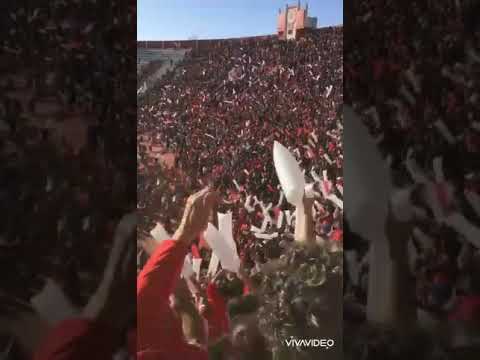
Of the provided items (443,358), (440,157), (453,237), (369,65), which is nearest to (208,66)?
(369,65)

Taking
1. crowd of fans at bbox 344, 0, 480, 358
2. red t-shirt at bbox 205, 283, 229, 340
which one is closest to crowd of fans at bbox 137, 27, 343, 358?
red t-shirt at bbox 205, 283, 229, 340

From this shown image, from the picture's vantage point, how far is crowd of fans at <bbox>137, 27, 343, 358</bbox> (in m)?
3.19

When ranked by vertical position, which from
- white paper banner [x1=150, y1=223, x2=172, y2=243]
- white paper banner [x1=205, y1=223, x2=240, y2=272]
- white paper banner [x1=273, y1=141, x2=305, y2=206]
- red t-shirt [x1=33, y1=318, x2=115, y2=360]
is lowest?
red t-shirt [x1=33, y1=318, x2=115, y2=360]

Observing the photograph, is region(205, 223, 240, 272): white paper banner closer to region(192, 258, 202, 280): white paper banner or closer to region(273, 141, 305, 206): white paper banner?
region(192, 258, 202, 280): white paper banner

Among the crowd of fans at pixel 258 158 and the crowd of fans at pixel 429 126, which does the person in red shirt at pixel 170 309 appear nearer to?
the crowd of fans at pixel 258 158

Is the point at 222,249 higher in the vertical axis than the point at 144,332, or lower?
higher

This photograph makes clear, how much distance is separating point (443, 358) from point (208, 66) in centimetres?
173

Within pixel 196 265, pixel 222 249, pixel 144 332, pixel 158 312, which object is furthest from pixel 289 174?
pixel 144 332

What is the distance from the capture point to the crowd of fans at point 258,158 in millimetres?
3189

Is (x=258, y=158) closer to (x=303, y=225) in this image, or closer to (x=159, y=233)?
(x=303, y=225)

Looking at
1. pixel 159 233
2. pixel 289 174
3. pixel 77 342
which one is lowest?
pixel 77 342

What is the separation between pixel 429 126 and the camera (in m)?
3.18

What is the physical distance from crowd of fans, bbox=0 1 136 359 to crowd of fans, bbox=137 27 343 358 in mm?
144

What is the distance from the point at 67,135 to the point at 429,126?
1.66 meters
